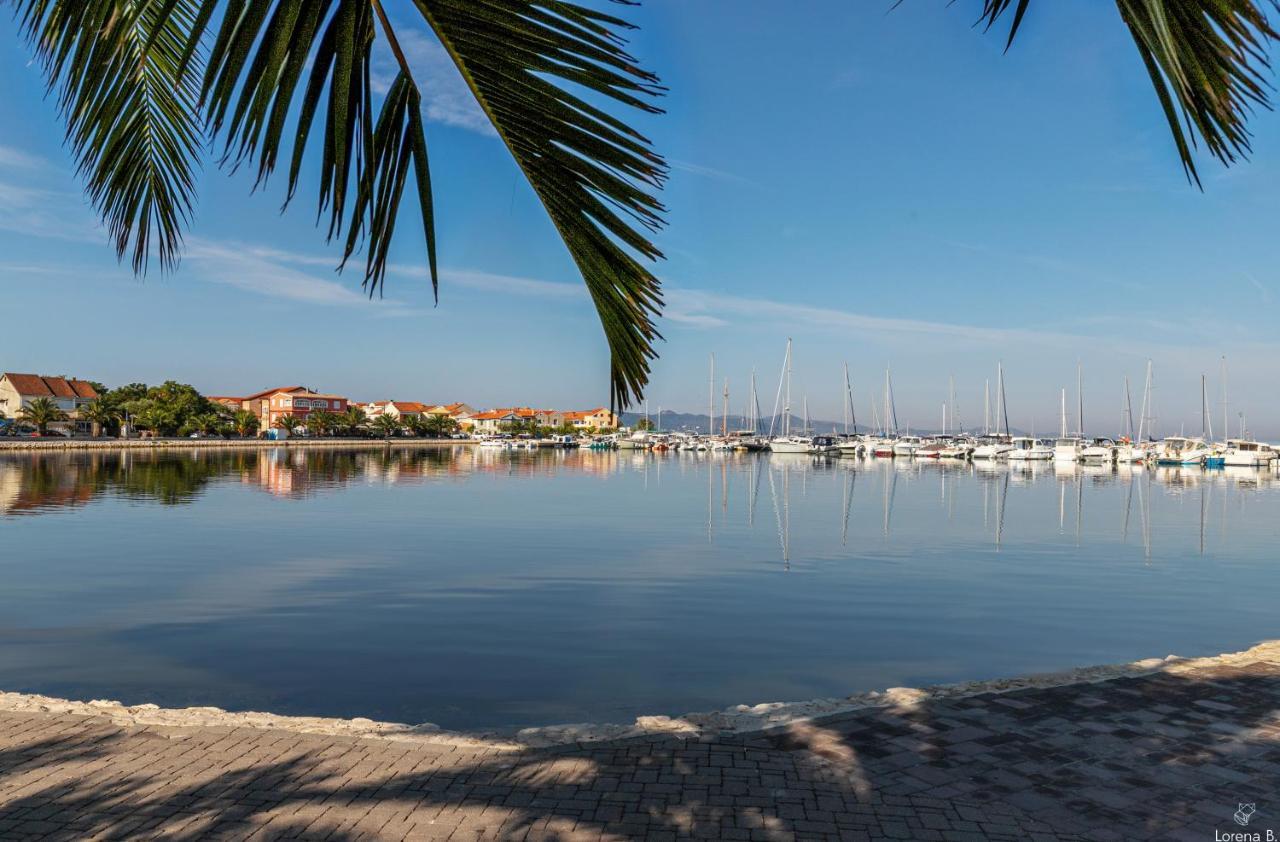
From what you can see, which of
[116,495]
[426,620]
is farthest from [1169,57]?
[116,495]

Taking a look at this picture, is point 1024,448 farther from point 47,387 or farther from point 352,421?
point 47,387

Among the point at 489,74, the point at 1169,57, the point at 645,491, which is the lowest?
the point at 645,491

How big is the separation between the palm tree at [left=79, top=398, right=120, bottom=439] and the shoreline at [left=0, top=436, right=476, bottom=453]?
9.45 m

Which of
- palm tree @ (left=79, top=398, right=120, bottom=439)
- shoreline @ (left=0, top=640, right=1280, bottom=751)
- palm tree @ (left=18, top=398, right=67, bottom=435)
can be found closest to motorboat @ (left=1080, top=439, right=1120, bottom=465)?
shoreline @ (left=0, top=640, right=1280, bottom=751)

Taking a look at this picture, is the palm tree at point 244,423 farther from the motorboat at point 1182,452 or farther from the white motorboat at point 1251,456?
the white motorboat at point 1251,456

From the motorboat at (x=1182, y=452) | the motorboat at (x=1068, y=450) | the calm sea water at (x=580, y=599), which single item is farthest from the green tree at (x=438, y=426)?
the calm sea water at (x=580, y=599)

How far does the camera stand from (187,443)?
381 feet

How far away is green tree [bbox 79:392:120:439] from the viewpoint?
118 metres

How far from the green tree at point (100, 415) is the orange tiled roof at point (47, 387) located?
4.65 metres

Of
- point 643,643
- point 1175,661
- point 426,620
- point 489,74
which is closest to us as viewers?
point 489,74

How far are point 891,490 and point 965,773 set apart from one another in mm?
46999

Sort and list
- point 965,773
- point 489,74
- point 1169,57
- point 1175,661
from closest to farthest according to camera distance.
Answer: point 1169,57
point 489,74
point 965,773
point 1175,661

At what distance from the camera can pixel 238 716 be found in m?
7.39

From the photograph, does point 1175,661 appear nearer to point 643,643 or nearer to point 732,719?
point 732,719
